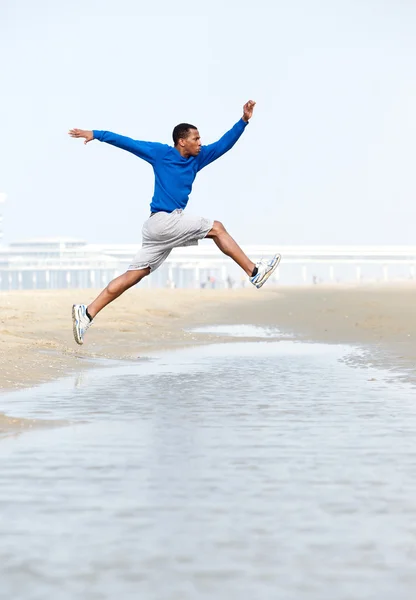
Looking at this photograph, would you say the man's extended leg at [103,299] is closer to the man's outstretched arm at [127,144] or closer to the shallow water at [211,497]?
the man's outstretched arm at [127,144]

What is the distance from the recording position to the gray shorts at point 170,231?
1014 cm

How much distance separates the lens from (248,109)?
10.2 metres

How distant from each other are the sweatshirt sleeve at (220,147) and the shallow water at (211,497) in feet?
8.01

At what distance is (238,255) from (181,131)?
120 cm

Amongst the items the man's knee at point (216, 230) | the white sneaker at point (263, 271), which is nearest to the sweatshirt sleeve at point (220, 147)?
the man's knee at point (216, 230)

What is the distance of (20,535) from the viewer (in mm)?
4008

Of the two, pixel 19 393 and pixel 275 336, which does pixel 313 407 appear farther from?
pixel 275 336

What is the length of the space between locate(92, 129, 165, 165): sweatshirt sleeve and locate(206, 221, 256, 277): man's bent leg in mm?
807

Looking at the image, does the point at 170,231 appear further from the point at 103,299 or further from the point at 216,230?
the point at 103,299

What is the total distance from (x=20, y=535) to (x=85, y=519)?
0.30 m

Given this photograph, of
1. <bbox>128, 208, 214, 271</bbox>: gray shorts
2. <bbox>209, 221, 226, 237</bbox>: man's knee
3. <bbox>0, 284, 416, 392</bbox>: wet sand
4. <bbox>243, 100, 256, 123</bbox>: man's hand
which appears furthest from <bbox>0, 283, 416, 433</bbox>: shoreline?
<bbox>243, 100, 256, 123</bbox>: man's hand

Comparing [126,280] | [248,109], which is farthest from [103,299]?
[248,109]

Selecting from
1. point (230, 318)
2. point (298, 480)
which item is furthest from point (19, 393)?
point (230, 318)

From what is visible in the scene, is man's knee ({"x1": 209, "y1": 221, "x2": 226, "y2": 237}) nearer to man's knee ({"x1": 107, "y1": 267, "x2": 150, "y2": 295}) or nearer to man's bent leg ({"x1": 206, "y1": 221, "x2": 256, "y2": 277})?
man's bent leg ({"x1": 206, "y1": 221, "x2": 256, "y2": 277})
